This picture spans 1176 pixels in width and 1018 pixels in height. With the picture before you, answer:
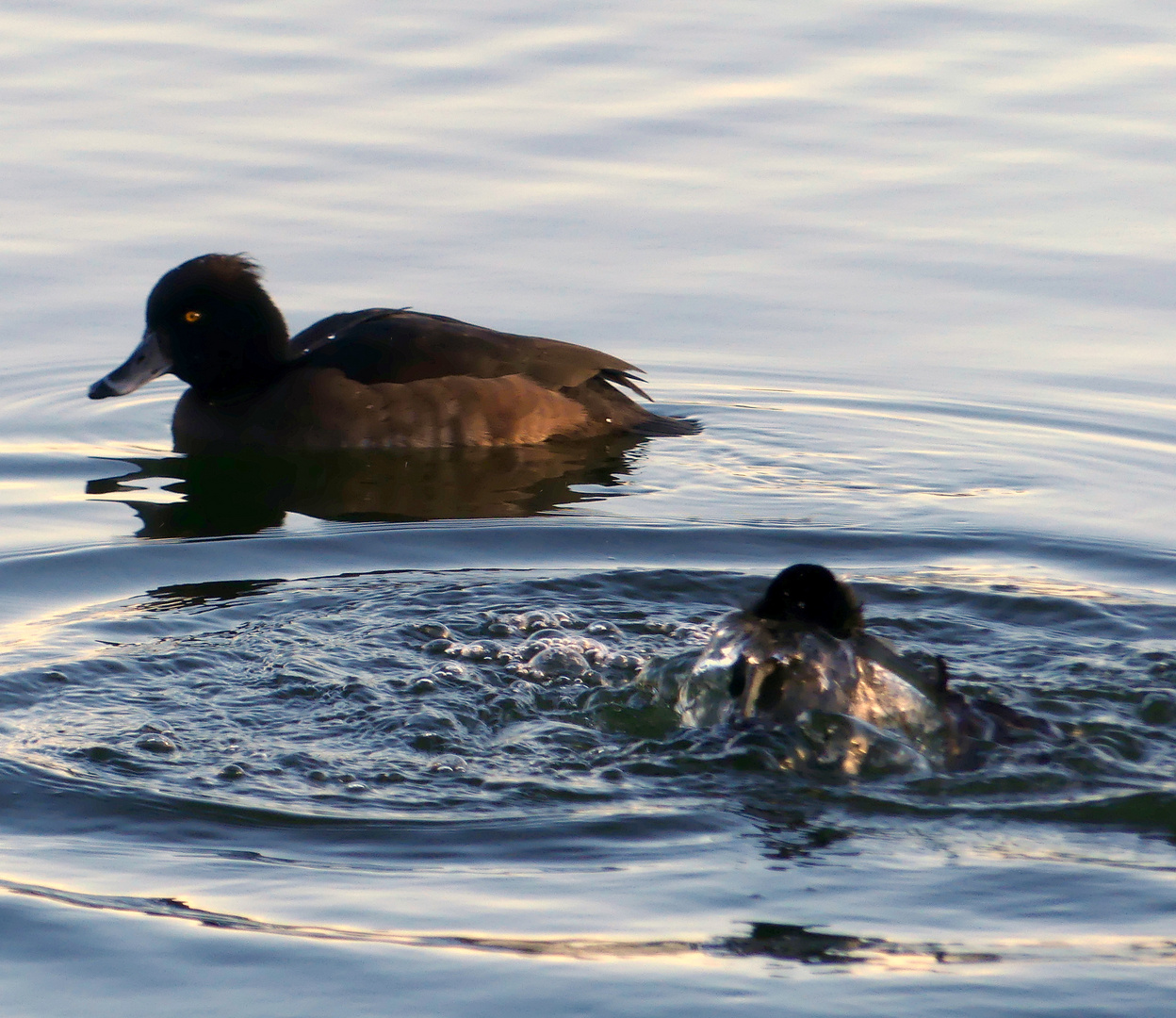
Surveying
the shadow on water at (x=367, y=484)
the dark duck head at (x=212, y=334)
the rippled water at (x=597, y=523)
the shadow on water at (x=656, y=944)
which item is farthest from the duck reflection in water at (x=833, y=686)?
the dark duck head at (x=212, y=334)

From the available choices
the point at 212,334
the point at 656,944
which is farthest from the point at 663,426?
the point at 656,944

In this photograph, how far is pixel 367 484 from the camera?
424 inches

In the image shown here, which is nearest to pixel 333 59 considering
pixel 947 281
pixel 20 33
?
pixel 20 33

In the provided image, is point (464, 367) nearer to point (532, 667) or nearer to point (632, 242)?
point (632, 242)

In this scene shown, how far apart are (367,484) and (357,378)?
3.58 ft

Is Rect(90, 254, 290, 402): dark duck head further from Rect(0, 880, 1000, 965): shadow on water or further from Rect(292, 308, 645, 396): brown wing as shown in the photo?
Rect(0, 880, 1000, 965): shadow on water

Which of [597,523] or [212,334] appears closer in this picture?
[597,523]

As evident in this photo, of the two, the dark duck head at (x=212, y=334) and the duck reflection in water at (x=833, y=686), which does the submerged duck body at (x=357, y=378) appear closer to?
the dark duck head at (x=212, y=334)

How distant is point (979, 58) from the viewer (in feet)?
57.6

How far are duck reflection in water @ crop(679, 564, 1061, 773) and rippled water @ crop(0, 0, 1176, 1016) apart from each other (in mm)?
100

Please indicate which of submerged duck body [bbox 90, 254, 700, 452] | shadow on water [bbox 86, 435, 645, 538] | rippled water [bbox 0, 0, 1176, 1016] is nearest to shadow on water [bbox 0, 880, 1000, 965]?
rippled water [bbox 0, 0, 1176, 1016]

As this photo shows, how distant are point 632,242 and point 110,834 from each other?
28.6ft

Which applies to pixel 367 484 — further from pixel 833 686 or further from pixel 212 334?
pixel 833 686

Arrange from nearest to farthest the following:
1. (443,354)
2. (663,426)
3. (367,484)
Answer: (367,484)
(443,354)
(663,426)
